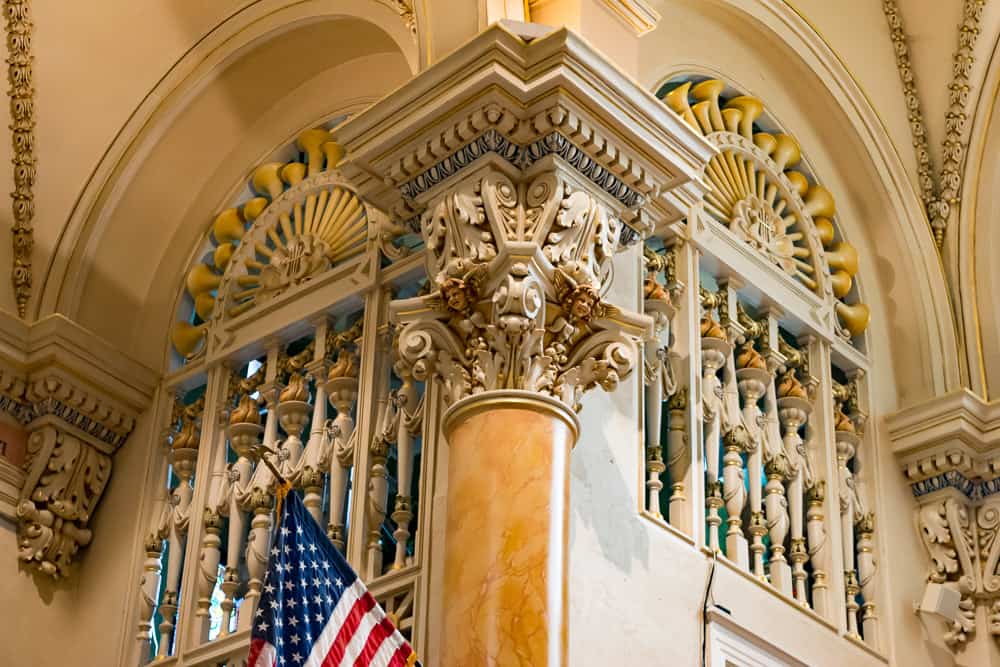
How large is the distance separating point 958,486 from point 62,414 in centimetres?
474

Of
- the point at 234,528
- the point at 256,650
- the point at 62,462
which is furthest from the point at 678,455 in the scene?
the point at 62,462

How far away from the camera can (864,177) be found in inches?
399

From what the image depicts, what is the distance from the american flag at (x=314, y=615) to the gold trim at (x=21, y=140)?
3250 mm

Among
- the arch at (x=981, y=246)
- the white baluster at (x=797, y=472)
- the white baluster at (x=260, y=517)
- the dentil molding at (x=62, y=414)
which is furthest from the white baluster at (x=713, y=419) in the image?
the dentil molding at (x=62, y=414)

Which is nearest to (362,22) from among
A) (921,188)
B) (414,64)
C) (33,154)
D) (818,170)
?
(414,64)

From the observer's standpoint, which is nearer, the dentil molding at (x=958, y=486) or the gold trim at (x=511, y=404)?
the gold trim at (x=511, y=404)

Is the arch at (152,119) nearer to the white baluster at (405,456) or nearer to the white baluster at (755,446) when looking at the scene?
the white baluster at (405,456)

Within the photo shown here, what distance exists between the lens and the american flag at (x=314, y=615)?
6703 millimetres

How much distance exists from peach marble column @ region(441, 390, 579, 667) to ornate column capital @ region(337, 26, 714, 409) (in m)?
0.13

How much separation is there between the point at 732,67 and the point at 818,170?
840mm

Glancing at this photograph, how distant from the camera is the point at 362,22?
924 cm

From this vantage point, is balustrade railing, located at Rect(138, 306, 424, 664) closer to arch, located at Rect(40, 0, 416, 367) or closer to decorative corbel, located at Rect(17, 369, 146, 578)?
decorative corbel, located at Rect(17, 369, 146, 578)

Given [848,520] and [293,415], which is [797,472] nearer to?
[848,520]

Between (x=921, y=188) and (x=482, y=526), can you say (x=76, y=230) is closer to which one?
(x=482, y=526)
